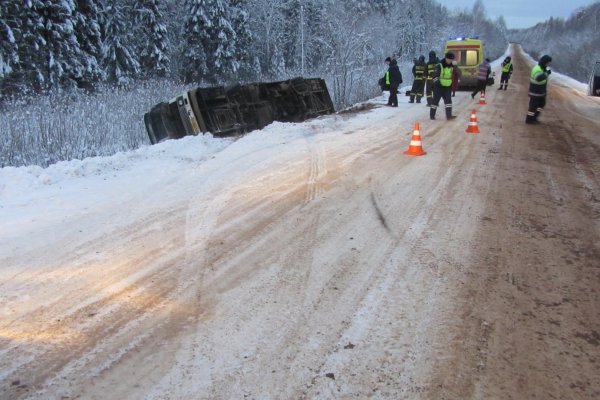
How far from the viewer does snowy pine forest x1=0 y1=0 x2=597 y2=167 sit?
32.2ft

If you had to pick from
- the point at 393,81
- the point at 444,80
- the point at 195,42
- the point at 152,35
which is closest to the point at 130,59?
the point at 152,35

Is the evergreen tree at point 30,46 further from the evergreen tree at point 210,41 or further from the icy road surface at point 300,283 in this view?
the evergreen tree at point 210,41

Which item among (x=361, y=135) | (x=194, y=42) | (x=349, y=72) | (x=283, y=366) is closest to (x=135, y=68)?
(x=194, y=42)

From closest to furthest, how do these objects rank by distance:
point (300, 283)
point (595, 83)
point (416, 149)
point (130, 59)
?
point (300, 283) → point (416, 149) → point (595, 83) → point (130, 59)

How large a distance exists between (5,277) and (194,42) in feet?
105

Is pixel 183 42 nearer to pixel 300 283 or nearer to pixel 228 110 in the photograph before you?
pixel 228 110

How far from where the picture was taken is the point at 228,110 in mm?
10727

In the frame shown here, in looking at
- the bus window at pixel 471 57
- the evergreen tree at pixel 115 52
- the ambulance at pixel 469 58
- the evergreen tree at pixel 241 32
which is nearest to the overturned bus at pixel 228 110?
the ambulance at pixel 469 58

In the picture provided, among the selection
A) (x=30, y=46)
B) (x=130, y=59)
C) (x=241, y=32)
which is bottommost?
(x=130, y=59)

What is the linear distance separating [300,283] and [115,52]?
27577mm

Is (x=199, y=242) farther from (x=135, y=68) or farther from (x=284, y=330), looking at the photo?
(x=135, y=68)

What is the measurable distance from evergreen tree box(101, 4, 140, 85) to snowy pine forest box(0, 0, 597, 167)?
0.06 meters

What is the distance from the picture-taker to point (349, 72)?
818 inches

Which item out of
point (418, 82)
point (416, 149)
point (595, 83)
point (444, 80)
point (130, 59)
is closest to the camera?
point (416, 149)
